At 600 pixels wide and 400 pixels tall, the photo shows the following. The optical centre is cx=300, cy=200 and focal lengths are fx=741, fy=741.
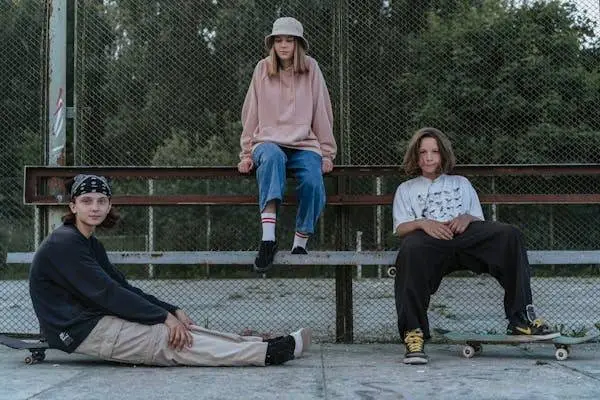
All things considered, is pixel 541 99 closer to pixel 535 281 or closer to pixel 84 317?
pixel 535 281

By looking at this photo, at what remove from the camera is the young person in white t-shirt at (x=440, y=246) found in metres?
4.13

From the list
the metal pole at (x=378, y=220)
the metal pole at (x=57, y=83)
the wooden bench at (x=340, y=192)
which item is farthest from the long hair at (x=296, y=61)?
the metal pole at (x=57, y=83)

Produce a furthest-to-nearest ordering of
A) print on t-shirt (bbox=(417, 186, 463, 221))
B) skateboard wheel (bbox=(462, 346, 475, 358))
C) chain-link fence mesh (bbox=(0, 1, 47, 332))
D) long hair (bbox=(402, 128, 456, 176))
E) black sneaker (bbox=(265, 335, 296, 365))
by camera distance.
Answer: chain-link fence mesh (bbox=(0, 1, 47, 332)) < long hair (bbox=(402, 128, 456, 176)) < print on t-shirt (bbox=(417, 186, 463, 221)) < skateboard wheel (bbox=(462, 346, 475, 358)) < black sneaker (bbox=(265, 335, 296, 365))

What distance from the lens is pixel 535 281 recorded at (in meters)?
6.70

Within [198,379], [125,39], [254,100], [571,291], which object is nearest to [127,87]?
[125,39]

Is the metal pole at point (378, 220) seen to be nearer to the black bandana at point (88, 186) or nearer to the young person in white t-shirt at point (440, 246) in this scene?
the young person in white t-shirt at point (440, 246)

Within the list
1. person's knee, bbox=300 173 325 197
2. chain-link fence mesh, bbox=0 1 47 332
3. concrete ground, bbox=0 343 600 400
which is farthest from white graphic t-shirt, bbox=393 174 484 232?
chain-link fence mesh, bbox=0 1 47 332

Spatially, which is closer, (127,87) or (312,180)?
(312,180)

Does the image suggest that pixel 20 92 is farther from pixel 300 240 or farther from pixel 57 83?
pixel 300 240

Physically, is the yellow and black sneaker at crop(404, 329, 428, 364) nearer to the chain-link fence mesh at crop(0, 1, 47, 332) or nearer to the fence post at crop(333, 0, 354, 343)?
the fence post at crop(333, 0, 354, 343)

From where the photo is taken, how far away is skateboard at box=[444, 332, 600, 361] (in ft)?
13.5

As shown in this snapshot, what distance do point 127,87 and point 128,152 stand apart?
0.51 meters

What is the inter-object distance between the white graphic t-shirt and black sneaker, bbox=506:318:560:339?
2.27 feet

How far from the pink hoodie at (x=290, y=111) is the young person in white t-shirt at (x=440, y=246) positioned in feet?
2.16
